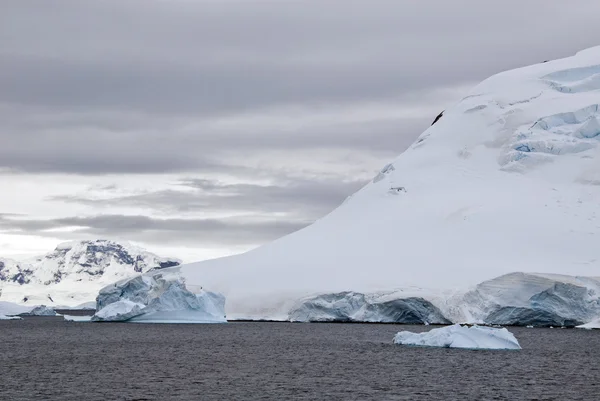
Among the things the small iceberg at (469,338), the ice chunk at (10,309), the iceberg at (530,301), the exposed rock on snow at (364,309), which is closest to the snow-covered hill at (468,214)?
the exposed rock on snow at (364,309)

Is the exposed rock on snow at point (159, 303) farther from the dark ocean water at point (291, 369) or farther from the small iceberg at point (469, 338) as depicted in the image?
the small iceberg at point (469, 338)

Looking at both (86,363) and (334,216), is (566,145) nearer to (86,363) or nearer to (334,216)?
(334,216)

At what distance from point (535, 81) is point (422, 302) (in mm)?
57174

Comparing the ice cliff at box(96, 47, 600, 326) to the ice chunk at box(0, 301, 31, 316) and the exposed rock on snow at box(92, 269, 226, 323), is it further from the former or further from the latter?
the ice chunk at box(0, 301, 31, 316)

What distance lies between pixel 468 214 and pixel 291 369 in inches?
2657

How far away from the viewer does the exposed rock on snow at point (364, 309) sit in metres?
86.2

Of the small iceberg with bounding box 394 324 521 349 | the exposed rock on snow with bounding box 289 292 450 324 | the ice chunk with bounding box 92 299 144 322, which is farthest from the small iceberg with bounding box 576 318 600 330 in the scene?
the ice chunk with bounding box 92 299 144 322

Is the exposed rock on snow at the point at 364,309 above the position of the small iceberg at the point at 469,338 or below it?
above

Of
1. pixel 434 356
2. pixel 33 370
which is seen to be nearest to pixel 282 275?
pixel 434 356

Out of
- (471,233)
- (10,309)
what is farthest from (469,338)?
(10,309)

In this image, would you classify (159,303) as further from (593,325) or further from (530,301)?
(593,325)

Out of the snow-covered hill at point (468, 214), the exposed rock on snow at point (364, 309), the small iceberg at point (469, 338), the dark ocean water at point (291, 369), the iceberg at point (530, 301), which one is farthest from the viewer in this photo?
the snow-covered hill at point (468, 214)

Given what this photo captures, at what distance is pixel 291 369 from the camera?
52.4 meters

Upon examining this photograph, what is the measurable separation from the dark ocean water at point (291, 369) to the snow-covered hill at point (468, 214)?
65.3 ft
